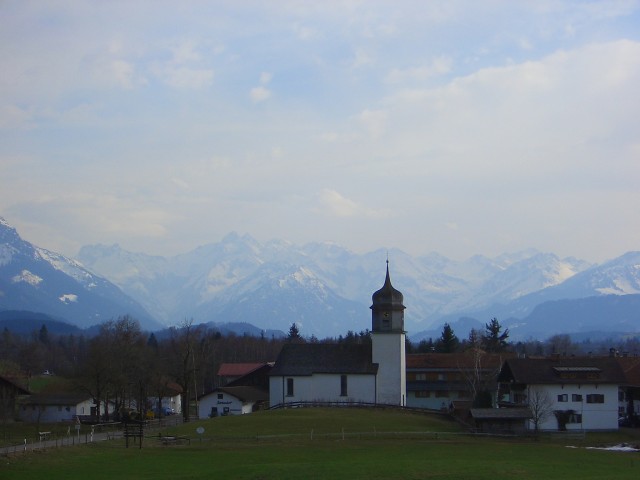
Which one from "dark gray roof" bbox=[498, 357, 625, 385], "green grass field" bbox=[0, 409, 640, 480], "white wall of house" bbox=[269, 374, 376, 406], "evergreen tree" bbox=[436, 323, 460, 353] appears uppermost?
"evergreen tree" bbox=[436, 323, 460, 353]

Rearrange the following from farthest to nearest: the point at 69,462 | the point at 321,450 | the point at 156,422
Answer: the point at 156,422 < the point at 321,450 < the point at 69,462

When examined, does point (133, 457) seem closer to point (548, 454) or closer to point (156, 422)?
point (548, 454)

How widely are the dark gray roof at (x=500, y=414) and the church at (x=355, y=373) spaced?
16.0 meters

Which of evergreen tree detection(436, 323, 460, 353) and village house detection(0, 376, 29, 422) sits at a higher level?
evergreen tree detection(436, 323, 460, 353)

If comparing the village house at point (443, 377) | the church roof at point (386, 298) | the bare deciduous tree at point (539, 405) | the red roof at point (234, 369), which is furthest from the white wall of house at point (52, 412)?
the bare deciduous tree at point (539, 405)

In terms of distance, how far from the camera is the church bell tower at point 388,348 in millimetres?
94000

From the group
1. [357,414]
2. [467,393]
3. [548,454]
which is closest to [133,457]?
[548,454]

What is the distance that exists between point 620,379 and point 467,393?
27.0 metres

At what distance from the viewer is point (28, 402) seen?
10338 cm

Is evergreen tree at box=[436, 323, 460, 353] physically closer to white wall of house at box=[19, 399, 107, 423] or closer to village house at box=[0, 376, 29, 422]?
white wall of house at box=[19, 399, 107, 423]

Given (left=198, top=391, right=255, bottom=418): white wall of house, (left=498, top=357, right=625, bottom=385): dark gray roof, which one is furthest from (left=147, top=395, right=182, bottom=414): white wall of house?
(left=498, top=357, right=625, bottom=385): dark gray roof

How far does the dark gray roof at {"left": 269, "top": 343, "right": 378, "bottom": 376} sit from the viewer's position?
309 feet

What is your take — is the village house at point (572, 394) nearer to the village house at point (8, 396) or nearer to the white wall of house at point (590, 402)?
the white wall of house at point (590, 402)

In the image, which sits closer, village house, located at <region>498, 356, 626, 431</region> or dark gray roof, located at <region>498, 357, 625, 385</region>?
village house, located at <region>498, 356, 626, 431</region>
